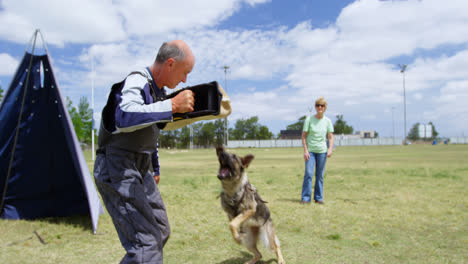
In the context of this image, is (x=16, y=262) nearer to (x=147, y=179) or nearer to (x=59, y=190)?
(x=59, y=190)

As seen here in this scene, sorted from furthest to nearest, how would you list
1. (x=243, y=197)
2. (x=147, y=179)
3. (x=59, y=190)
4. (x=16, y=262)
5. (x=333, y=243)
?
(x=59, y=190), (x=333, y=243), (x=16, y=262), (x=243, y=197), (x=147, y=179)

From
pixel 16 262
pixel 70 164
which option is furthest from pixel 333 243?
pixel 70 164

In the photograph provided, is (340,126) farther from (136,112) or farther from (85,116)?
(136,112)

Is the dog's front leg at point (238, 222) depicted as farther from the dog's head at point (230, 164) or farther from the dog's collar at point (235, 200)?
the dog's head at point (230, 164)

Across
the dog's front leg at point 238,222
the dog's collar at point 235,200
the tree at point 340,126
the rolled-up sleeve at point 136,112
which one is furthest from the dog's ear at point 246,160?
the tree at point 340,126

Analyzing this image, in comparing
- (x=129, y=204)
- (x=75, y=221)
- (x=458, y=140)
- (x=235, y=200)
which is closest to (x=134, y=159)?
(x=129, y=204)

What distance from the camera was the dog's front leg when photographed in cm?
385

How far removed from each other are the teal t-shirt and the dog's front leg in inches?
183

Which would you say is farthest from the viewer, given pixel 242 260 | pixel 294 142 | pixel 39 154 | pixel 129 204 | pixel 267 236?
pixel 294 142

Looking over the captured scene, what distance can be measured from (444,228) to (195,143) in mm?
88877

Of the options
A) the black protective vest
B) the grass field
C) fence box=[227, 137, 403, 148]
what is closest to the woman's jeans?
the grass field

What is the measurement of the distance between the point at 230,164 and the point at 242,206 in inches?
24.3

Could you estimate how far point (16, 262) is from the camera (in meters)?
4.70

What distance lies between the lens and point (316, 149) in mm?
8258
